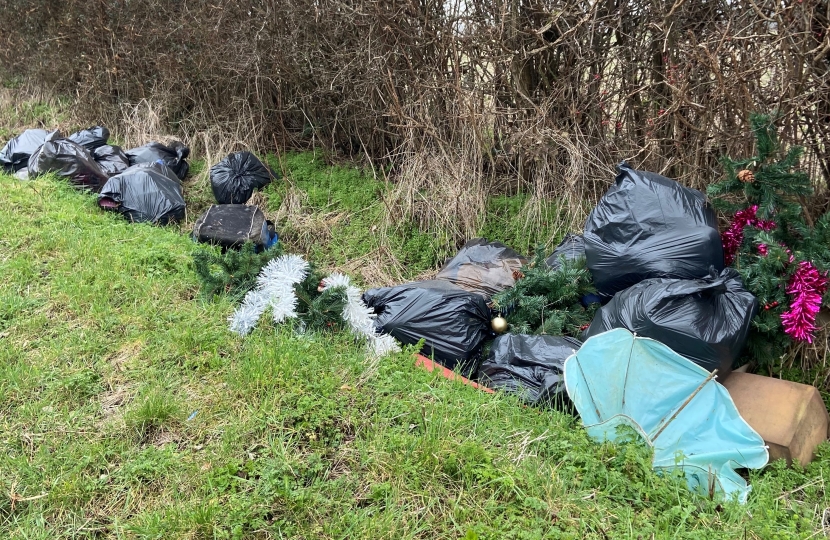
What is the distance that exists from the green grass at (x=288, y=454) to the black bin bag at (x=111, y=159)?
9.57 ft

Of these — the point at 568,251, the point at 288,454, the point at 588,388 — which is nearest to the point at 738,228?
the point at 568,251

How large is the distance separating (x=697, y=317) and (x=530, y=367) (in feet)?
2.75

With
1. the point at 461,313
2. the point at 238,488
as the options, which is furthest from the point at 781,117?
the point at 238,488

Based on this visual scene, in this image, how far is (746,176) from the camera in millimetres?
2975

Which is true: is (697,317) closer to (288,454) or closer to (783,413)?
(783,413)

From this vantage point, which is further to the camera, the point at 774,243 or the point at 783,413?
the point at 774,243

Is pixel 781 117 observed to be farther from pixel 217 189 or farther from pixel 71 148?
pixel 71 148

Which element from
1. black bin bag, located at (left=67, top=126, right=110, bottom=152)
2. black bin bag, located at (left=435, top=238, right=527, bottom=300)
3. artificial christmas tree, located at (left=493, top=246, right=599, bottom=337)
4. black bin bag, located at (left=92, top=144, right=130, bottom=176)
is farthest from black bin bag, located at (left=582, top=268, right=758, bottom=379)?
black bin bag, located at (left=67, top=126, right=110, bottom=152)

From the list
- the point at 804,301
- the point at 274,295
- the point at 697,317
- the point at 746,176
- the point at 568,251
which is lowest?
the point at 274,295

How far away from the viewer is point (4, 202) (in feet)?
14.9

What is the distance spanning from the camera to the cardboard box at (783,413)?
247 centimetres

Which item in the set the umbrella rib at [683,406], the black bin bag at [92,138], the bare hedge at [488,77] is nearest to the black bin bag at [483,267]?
the bare hedge at [488,77]

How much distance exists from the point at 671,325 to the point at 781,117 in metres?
1.41

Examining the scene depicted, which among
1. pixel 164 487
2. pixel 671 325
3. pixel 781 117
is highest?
pixel 781 117
